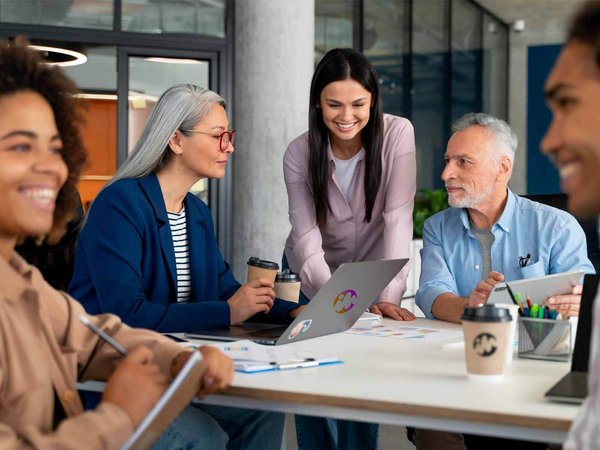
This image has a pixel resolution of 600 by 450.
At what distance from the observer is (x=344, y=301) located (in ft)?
8.07

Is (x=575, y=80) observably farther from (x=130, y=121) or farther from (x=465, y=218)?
(x=130, y=121)

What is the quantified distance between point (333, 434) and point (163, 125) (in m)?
1.10

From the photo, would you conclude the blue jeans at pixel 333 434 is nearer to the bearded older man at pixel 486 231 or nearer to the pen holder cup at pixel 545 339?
the bearded older man at pixel 486 231

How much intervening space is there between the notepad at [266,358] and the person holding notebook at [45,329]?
0.17 m

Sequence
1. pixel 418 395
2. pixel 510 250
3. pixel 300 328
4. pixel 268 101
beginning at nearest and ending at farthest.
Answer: pixel 418 395, pixel 300 328, pixel 510 250, pixel 268 101

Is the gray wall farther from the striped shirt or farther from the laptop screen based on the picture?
the laptop screen

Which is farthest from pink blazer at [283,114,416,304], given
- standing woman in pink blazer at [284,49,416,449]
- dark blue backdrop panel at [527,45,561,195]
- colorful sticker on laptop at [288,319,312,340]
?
dark blue backdrop panel at [527,45,561,195]

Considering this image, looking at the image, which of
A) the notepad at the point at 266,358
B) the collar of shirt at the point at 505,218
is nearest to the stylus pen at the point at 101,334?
the notepad at the point at 266,358

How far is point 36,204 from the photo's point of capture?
1.62 meters

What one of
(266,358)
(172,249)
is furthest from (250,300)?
(266,358)

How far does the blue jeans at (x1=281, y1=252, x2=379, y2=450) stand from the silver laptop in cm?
57

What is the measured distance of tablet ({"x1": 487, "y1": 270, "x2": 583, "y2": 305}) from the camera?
2.38 meters

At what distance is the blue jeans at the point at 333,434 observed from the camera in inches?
124

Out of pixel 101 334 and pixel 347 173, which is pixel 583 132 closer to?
pixel 101 334
